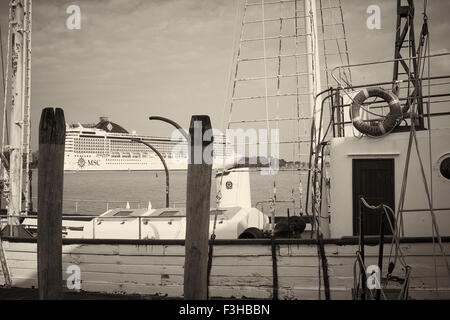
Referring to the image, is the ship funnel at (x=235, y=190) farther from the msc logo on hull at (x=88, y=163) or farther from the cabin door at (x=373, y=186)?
the msc logo on hull at (x=88, y=163)

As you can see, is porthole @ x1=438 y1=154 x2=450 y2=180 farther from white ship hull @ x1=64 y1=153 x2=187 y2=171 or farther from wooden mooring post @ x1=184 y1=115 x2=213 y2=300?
white ship hull @ x1=64 y1=153 x2=187 y2=171

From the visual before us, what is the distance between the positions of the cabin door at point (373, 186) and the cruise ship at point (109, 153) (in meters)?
96.2

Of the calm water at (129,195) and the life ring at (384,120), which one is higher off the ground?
the life ring at (384,120)

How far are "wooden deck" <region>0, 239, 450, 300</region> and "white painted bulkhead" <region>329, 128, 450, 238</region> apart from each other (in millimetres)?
439

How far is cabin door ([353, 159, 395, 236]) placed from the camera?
739 centimetres

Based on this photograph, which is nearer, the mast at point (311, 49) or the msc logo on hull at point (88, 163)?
the mast at point (311, 49)

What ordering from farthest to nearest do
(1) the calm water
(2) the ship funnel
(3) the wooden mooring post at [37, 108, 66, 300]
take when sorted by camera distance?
(1) the calm water, (2) the ship funnel, (3) the wooden mooring post at [37, 108, 66, 300]

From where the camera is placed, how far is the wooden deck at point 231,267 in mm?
7090

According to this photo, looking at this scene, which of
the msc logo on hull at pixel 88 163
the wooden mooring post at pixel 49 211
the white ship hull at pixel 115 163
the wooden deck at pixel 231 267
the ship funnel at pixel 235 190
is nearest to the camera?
the wooden mooring post at pixel 49 211

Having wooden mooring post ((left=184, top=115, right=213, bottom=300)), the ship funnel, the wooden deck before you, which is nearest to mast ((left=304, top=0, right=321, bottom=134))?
the wooden deck

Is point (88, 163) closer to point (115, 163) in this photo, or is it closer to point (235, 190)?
point (115, 163)

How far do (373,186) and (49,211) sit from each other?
5.90m

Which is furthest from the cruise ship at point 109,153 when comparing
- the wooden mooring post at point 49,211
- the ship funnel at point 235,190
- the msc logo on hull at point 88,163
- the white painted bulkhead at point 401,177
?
the wooden mooring post at point 49,211
